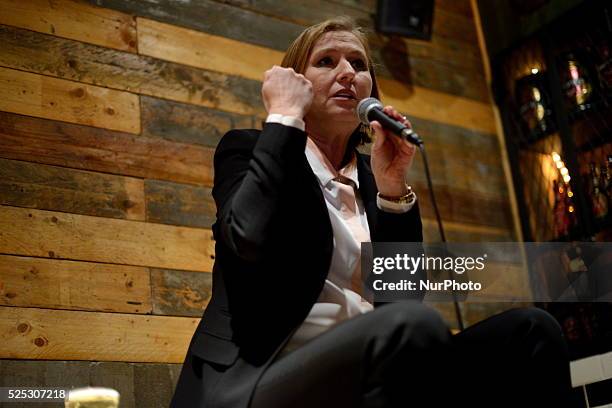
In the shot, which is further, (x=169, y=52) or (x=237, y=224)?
(x=169, y=52)

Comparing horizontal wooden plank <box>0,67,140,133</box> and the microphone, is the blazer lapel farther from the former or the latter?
horizontal wooden plank <box>0,67,140,133</box>

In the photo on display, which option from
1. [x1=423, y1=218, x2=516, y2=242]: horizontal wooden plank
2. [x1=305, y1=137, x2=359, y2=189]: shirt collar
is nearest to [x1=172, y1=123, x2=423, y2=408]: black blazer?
[x1=305, y1=137, x2=359, y2=189]: shirt collar

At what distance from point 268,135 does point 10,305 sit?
106 centimetres

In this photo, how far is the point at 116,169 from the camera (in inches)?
103

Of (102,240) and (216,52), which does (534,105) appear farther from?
(102,240)

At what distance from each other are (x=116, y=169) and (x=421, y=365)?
1580 mm

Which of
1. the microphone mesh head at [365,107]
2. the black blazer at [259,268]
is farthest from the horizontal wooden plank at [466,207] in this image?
the black blazer at [259,268]

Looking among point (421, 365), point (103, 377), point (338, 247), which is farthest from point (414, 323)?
point (103, 377)

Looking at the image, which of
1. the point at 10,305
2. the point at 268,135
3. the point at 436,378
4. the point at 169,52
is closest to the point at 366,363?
the point at 436,378

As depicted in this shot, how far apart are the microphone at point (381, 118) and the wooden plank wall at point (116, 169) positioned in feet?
3.30

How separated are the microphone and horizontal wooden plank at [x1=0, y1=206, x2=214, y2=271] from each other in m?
0.99

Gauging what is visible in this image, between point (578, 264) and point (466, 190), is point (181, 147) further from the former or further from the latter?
point (578, 264)

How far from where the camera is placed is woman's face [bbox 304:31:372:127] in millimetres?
1911

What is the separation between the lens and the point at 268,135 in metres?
1.59
